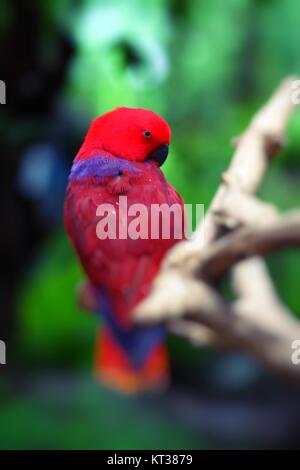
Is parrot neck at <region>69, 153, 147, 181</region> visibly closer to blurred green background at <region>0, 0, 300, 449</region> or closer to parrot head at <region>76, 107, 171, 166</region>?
parrot head at <region>76, 107, 171, 166</region>

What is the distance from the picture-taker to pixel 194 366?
0.91 meters

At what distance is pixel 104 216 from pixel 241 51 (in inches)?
22.5

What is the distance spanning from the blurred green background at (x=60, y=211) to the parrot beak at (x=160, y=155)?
1.03 feet

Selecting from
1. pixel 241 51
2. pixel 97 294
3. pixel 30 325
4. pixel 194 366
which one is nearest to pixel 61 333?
pixel 30 325

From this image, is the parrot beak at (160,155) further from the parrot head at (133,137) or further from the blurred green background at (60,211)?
the blurred green background at (60,211)

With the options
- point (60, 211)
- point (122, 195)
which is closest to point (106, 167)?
point (122, 195)

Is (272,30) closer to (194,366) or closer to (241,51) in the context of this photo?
(241,51)

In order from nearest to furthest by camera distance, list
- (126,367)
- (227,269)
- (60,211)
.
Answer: (227,269), (126,367), (60,211)

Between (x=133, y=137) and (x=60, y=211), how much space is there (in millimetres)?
374

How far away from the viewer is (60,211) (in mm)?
827

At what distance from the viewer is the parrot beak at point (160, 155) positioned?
48 centimetres

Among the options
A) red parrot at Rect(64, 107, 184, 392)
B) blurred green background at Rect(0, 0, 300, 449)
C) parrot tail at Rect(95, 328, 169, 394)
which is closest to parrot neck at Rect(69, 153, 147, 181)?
red parrot at Rect(64, 107, 184, 392)

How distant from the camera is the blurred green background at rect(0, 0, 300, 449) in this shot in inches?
33.3

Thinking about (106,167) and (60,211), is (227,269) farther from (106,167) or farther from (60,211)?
(60,211)
